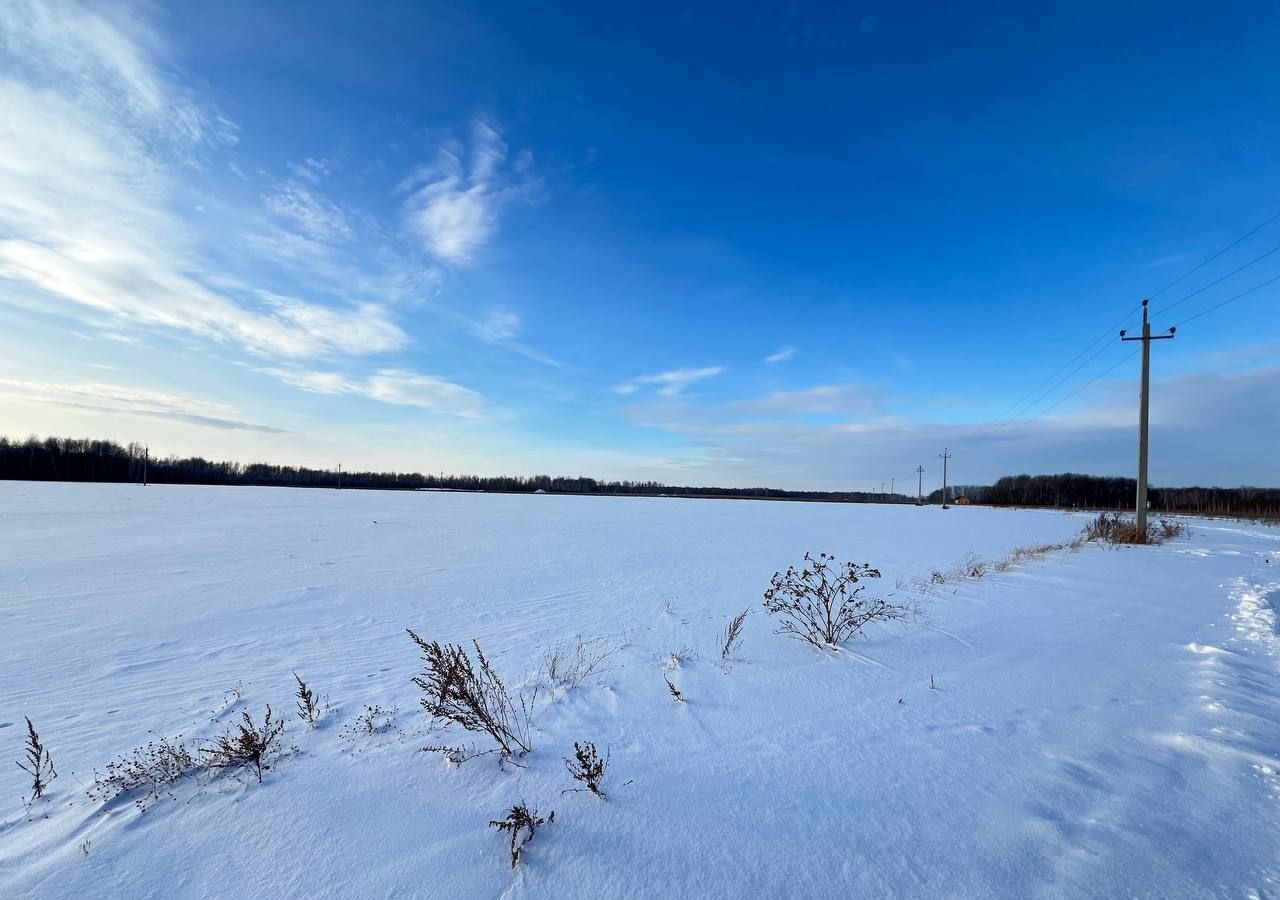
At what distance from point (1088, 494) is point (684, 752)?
415 feet

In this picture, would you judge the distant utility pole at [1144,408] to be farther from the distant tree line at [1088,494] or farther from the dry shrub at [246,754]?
the distant tree line at [1088,494]

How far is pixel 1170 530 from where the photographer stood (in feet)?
64.4

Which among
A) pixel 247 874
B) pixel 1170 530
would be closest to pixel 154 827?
pixel 247 874

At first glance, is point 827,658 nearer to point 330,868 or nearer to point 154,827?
point 330,868

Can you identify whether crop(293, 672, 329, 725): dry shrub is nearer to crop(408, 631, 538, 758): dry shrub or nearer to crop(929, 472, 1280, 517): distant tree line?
crop(408, 631, 538, 758): dry shrub

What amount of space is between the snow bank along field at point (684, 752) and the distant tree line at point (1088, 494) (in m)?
87.2

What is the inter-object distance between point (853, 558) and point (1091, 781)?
42.4 feet

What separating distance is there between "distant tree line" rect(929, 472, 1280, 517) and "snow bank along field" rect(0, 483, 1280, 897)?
8722cm

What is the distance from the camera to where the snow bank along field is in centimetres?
229

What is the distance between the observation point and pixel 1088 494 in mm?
98125

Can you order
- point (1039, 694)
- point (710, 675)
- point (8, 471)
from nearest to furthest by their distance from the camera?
1. point (1039, 694)
2. point (710, 675)
3. point (8, 471)

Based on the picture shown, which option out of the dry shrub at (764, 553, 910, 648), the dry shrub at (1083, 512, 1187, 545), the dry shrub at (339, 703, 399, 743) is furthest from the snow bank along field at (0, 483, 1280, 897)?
the dry shrub at (1083, 512, 1187, 545)

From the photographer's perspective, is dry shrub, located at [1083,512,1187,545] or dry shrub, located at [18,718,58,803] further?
dry shrub, located at [1083,512,1187,545]

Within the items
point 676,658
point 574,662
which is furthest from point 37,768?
point 676,658
